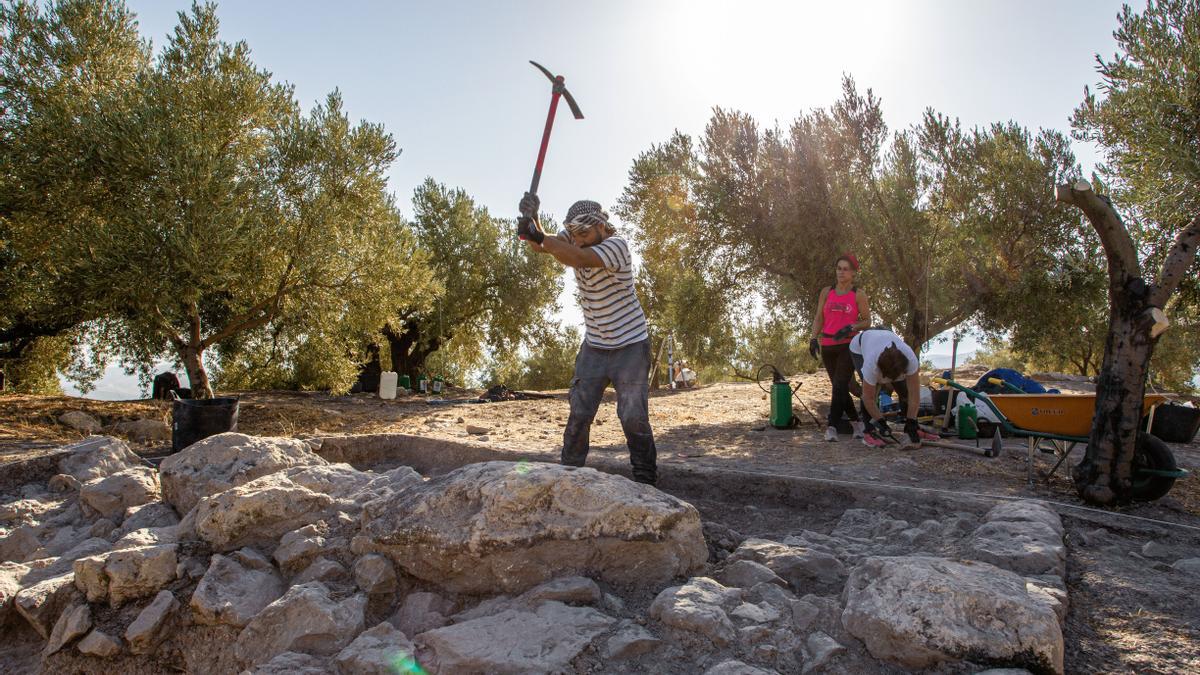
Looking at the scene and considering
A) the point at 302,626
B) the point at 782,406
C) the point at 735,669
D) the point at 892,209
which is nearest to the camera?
the point at 735,669

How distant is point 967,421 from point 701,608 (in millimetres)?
5849

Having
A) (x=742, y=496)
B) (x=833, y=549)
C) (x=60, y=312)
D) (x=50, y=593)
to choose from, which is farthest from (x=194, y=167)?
(x=833, y=549)

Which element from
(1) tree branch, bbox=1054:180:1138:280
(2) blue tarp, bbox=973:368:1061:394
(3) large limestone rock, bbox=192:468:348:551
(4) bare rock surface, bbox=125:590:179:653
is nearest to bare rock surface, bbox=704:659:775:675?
(3) large limestone rock, bbox=192:468:348:551

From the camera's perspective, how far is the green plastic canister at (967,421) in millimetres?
6930

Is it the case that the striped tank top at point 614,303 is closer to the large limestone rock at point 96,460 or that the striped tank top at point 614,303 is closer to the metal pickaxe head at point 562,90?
the metal pickaxe head at point 562,90

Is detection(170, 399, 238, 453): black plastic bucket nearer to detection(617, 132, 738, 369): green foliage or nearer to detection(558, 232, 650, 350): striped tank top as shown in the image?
detection(558, 232, 650, 350): striped tank top

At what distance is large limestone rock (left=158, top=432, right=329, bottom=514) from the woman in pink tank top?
17.2 feet

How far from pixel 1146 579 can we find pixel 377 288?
10604mm

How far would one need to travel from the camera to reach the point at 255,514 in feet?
10.9

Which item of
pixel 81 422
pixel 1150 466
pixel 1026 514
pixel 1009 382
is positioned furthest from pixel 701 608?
pixel 81 422

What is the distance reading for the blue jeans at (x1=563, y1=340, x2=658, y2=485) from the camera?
164 inches

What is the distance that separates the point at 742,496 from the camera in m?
4.54

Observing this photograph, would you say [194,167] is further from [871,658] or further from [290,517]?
[871,658]

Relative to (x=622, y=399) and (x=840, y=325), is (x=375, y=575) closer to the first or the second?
(x=622, y=399)
